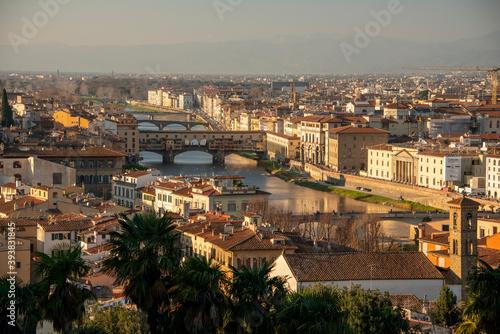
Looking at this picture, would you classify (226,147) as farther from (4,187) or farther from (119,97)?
(119,97)

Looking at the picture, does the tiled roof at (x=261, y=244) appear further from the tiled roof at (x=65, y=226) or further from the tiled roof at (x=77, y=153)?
the tiled roof at (x=77, y=153)

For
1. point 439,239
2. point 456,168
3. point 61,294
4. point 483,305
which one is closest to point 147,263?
point 61,294

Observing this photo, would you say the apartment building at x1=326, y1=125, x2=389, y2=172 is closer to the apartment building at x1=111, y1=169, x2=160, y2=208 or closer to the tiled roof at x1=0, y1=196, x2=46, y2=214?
the apartment building at x1=111, y1=169, x2=160, y2=208

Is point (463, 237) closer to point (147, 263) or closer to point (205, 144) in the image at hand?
point (147, 263)

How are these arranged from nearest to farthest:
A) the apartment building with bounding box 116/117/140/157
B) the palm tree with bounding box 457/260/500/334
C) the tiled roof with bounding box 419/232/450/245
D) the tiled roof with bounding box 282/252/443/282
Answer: the palm tree with bounding box 457/260/500/334 < the tiled roof with bounding box 282/252/443/282 < the tiled roof with bounding box 419/232/450/245 < the apartment building with bounding box 116/117/140/157

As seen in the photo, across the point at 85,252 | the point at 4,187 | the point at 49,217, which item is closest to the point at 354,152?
the point at 4,187

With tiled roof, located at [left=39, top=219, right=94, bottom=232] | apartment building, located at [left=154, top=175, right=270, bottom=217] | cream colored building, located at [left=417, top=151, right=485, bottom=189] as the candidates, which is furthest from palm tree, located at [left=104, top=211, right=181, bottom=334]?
cream colored building, located at [left=417, top=151, right=485, bottom=189]

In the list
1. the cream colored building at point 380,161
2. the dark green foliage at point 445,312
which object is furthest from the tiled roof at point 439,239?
the cream colored building at point 380,161
